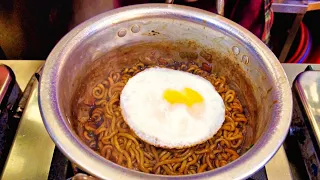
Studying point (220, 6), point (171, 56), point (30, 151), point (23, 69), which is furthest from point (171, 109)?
point (23, 69)

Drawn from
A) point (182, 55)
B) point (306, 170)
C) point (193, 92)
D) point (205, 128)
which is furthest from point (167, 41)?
point (306, 170)

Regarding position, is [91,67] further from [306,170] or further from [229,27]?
[306,170]

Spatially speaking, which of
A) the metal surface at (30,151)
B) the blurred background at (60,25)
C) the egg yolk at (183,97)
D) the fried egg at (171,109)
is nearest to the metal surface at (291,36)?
the blurred background at (60,25)

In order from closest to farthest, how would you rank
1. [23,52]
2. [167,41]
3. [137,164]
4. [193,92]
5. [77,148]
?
[77,148]
[137,164]
[193,92]
[167,41]
[23,52]

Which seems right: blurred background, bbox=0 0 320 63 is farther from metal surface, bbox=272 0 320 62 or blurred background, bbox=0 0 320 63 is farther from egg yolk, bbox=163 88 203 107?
egg yolk, bbox=163 88 203 107

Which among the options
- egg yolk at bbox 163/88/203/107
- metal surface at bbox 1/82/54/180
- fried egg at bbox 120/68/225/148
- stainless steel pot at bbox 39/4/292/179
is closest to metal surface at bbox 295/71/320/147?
stainless steel pot at bbox 39/4/292/179

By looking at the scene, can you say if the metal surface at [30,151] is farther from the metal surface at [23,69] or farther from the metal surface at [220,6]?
the metal surface at [220,6]
